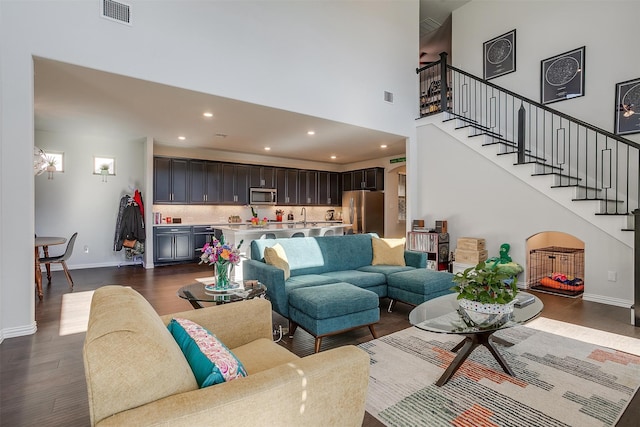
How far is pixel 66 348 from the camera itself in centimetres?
290

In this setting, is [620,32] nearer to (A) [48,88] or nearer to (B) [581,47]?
(B) [581,47]

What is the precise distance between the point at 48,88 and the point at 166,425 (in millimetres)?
4866

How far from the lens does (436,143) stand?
6445mm

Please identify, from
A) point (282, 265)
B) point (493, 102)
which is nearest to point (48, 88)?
point (282, 265)

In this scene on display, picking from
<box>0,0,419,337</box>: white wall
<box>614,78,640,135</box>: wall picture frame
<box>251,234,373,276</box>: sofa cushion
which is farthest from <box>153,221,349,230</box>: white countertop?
<box>614,78,640,135</box>: wall picture frame

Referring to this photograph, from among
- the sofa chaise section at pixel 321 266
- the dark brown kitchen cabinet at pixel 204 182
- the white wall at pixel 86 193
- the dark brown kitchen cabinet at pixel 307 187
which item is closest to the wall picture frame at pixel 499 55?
the sofa chaise section at pixel 321 266

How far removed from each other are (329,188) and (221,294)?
25.4 ft

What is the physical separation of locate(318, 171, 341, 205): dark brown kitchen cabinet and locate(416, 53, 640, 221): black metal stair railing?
4.10 metres

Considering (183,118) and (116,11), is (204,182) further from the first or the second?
(116,11)

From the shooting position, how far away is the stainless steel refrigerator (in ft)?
29.9

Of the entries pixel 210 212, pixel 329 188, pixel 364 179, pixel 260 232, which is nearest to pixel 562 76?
pixel 364 179

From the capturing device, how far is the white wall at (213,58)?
3170 millimetres

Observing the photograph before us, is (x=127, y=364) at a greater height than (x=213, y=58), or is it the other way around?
(x=213, y=58)

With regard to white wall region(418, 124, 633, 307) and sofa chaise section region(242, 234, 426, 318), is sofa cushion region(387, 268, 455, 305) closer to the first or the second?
sofa chaise section region(242, 234, 426, 318)
